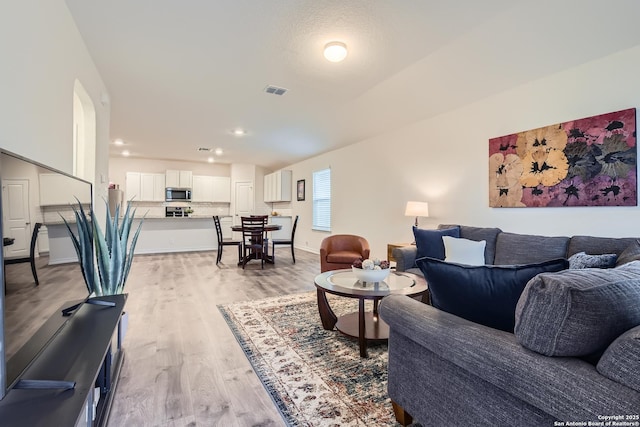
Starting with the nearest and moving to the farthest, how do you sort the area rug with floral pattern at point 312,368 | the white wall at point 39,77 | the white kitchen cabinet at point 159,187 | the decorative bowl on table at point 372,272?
the white wall at point 39,77 < the area rug with floral pattern at point 312,368 < the decorative bowl on table at point 372,272 < the white kitchen cabinet at point 159,187

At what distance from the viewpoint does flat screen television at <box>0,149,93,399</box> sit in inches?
36.7

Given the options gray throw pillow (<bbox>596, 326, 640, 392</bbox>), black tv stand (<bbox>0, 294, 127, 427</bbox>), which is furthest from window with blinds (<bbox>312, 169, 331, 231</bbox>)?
gray throw pillow (<bbox>596, 326, 640, 392</bbox>)

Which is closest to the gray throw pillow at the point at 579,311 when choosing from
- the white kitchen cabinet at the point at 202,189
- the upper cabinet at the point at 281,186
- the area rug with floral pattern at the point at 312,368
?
the area rug with floral pattern at the point at 312,368

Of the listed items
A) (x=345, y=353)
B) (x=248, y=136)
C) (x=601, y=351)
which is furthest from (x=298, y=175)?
(x=601, y=351)

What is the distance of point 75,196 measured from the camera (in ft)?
5.71

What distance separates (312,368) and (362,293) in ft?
2.01

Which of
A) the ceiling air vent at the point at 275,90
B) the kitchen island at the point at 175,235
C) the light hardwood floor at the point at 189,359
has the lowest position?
the light hardwood floor at the point at 189,359

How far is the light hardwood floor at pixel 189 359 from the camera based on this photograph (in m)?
1.64

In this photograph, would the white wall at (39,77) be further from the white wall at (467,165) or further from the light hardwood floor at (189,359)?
the white wall at (467,165)

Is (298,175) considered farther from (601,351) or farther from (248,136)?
(601,351)

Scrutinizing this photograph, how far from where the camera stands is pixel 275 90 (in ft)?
12.3

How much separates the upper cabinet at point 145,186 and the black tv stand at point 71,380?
702 cm

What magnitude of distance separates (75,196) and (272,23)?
1.90 meters

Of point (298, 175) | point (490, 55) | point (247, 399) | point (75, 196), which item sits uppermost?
point (490, 55)
